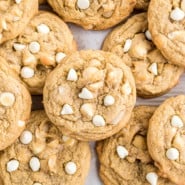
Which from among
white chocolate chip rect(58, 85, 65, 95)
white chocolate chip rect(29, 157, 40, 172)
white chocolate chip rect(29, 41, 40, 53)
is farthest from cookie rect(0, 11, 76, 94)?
white chocolate chip rect(29, 157, 40, 172)

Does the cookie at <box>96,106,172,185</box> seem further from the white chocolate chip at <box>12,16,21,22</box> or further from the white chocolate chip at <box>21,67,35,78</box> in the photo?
the white chocolate chip at <box>12,16,21,22</box>

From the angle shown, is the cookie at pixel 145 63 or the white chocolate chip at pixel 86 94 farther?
the cookie at pixel 145 63

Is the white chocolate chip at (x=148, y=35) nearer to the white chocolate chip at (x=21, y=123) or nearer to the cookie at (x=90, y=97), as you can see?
the cookie at (x=90, y=97)

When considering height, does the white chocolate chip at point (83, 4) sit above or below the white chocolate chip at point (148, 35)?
above

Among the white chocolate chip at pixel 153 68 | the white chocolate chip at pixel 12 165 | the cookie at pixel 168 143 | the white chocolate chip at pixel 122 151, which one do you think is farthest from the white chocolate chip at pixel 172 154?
the white chocolate chip at pixel 12 165

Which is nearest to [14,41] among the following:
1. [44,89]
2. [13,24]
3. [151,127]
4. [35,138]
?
[13,24]

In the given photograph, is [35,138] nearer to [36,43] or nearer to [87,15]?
[36,43]

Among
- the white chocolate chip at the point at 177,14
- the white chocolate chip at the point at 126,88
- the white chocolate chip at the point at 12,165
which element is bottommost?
the white chocolate chip at the point at 12,165
